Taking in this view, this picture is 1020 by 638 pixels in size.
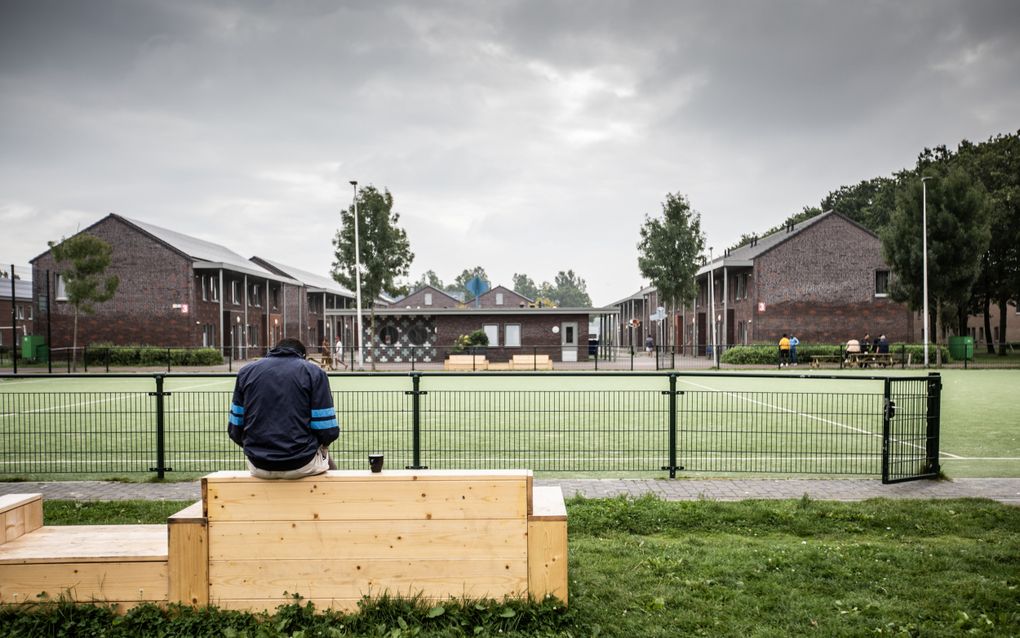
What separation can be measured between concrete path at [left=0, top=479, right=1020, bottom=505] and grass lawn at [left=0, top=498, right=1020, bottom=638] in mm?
642

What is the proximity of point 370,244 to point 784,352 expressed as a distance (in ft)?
78.3

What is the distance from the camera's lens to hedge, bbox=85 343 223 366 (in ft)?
123

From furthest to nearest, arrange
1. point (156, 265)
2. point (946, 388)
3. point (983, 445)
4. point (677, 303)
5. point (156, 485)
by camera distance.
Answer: point (677, 303), point (156, 265), point (946, 388), point (983, 445), point (156, 485)

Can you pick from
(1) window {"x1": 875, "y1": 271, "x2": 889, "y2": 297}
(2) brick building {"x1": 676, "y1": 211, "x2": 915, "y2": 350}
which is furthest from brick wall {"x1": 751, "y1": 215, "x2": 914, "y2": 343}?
(1) window {"x1": 875, "y1": 271, "x2": 889, "y2": 297}

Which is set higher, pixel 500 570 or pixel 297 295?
pixel 297 295

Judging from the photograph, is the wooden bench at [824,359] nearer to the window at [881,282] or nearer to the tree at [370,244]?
the window at [881,282]

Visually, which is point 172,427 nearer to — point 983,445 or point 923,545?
point 923,545

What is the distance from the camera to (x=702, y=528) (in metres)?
6.33

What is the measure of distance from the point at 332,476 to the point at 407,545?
59 cm

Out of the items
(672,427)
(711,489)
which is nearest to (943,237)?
(672,427)

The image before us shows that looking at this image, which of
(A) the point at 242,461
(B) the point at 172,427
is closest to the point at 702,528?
(A) the point at 242,461

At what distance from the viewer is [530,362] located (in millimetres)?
39000

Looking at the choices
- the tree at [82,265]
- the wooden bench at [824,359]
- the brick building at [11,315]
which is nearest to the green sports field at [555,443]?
the wooden bench at [824,359]

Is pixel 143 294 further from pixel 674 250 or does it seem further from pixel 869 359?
pixel 869 359
